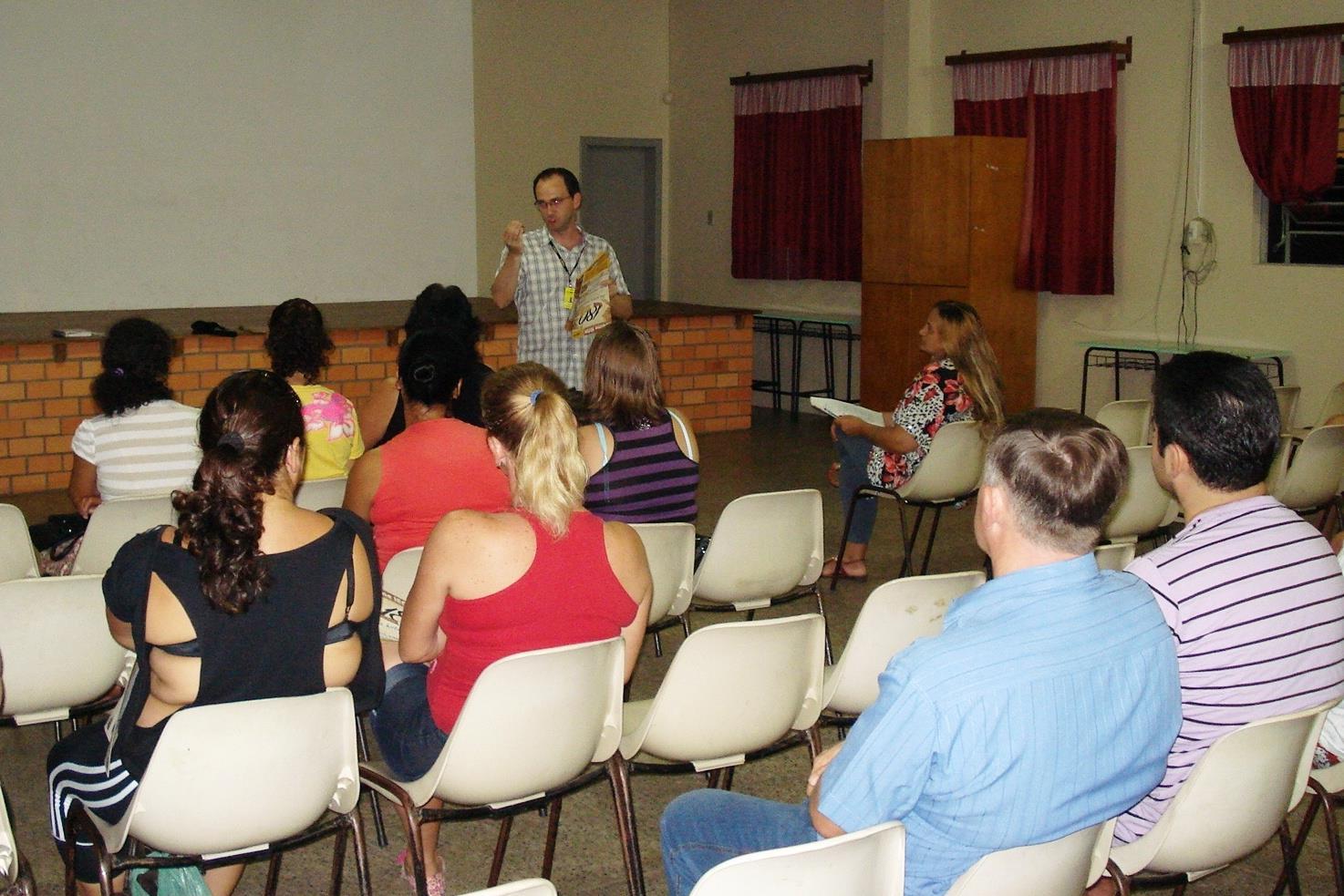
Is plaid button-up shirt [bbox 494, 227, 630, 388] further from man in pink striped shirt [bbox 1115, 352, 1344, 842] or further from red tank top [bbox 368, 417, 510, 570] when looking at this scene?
man in pink striped shirt [bbox 1115, 352, 1344, 842]

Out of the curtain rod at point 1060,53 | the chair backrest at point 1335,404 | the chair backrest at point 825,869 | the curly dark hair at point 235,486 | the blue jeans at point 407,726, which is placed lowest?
the blue jeans at point 407,726

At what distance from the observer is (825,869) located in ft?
5.32

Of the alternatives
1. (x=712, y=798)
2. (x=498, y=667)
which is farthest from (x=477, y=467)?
(x=712, y=798)

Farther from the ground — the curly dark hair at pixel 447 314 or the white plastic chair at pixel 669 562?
the curly dark hair at pixel 447 314

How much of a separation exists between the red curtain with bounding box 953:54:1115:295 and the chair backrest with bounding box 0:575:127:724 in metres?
7.13

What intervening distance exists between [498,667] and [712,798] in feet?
1.40

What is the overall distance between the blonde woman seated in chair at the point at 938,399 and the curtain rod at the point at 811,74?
5560mm

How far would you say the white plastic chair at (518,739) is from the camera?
2352 millimetres

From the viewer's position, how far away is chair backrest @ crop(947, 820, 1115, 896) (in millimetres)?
1750

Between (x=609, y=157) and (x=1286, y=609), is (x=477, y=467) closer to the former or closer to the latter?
(x=1286, y=609)

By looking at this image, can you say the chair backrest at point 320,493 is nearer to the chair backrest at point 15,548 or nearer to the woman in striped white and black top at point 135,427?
the woman in striped white and black top at point 135,427

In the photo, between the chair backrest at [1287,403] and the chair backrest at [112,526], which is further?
the chair backrest at [1287,403]

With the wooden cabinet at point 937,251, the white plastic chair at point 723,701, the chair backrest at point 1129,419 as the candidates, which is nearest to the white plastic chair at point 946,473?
the chair backrest at point 1129,419

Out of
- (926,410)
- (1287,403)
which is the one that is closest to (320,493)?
(926,410)
